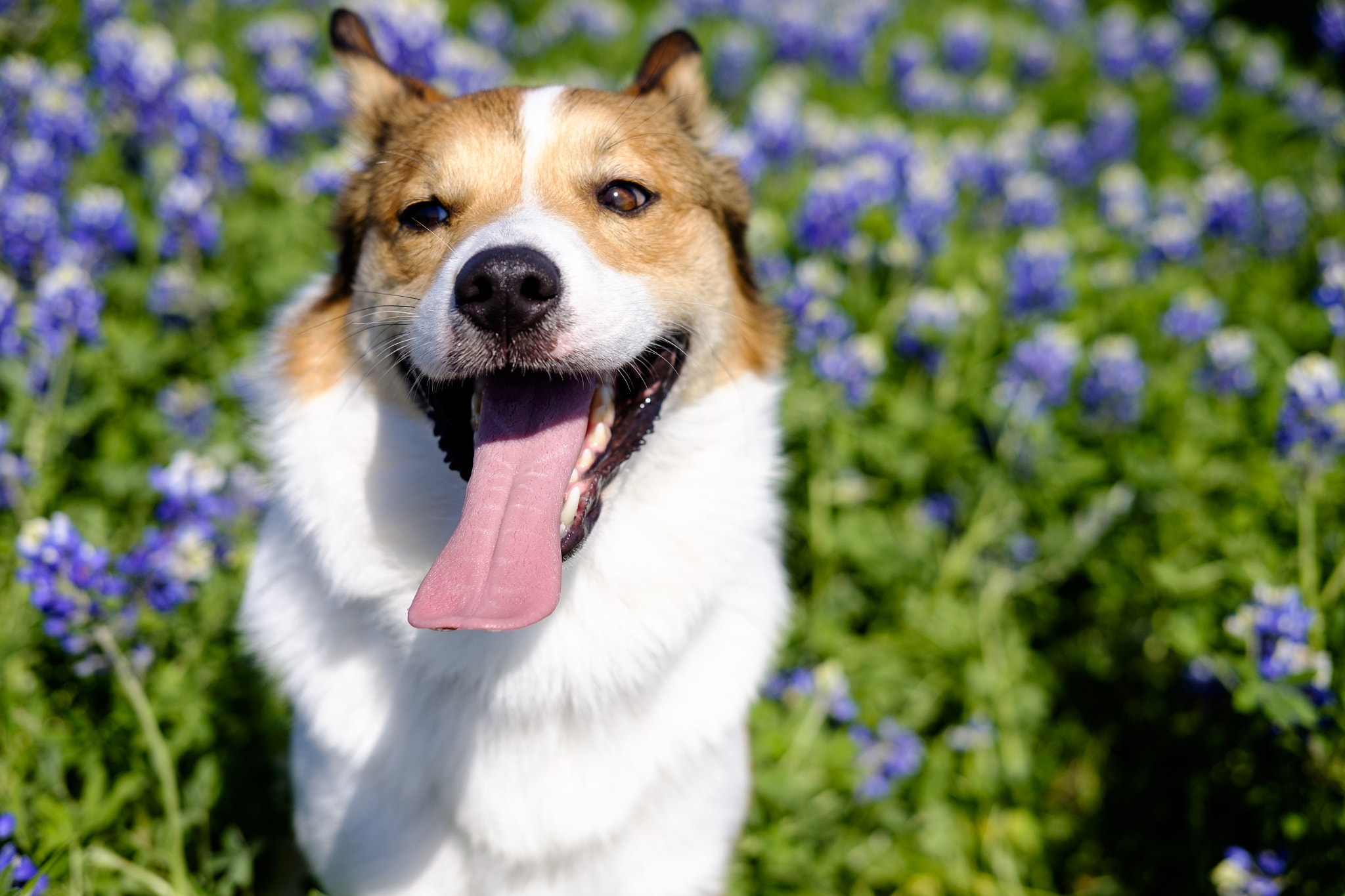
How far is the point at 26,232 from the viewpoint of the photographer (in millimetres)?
3619

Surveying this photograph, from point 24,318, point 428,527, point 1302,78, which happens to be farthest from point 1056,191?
point 24,318

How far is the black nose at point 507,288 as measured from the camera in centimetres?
201

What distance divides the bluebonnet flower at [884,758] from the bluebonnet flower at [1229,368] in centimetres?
224

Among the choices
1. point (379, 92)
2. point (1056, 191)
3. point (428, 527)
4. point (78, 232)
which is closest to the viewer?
point (428, 527)

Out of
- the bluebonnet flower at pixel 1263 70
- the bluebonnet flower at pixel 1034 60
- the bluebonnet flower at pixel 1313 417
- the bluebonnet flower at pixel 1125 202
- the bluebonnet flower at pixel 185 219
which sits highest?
the bluebonnet flower at pixel 185 219

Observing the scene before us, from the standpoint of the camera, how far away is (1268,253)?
5.70 m

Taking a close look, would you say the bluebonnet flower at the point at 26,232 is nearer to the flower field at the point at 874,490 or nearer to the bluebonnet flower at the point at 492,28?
the flower field at the point at 874,490

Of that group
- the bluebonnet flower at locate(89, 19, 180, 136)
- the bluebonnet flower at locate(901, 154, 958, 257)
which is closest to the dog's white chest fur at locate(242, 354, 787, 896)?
the bluebonnet flower at locate(901, 154, 958, 257)

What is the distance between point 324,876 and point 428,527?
932 millimetres

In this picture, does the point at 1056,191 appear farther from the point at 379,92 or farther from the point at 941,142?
the point at 379,92

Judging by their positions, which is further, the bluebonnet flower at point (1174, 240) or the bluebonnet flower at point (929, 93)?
the bluebonnet flower at point (929, 93)

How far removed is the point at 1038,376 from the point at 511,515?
2.67 metres

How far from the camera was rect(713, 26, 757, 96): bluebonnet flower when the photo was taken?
673cm

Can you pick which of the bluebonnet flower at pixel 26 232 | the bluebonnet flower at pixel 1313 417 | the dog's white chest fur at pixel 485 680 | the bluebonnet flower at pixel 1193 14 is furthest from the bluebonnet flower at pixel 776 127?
the bluebonnet flower at pixel 1193 14
